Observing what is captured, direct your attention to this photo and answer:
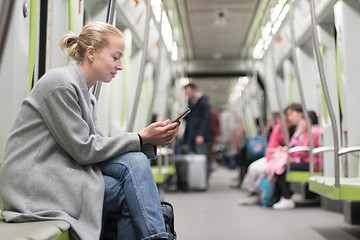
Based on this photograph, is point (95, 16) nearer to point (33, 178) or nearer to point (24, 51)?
point (24, 51)

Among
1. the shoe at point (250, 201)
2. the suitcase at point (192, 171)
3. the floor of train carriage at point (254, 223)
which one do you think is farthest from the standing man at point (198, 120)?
the shoe at point (250, 201)

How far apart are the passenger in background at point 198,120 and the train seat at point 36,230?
650 centimetres

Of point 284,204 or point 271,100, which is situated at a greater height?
point 271,100

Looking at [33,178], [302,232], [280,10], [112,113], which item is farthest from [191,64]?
[33,178]

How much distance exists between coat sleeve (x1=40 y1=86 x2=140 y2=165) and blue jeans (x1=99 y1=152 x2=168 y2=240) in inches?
4.6

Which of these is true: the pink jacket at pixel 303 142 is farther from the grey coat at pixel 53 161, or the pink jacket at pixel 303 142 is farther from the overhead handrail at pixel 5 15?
the overhead handrail at pixel 5 15

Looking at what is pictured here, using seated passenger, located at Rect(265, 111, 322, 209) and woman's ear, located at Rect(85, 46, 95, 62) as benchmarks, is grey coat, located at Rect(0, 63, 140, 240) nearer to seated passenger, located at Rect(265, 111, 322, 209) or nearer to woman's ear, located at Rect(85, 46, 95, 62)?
woman's ear, located at Rect(85, 46, 95, 62)

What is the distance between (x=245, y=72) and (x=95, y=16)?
8.49 m

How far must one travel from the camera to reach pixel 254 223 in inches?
173

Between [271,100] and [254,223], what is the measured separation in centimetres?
619

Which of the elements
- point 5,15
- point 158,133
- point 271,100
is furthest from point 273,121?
point 5,15

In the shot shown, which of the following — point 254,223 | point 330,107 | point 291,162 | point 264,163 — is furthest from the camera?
point 264,163

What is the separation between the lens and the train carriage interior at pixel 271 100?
112 inches

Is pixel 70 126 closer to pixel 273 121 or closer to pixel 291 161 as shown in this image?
pixel 291 161
